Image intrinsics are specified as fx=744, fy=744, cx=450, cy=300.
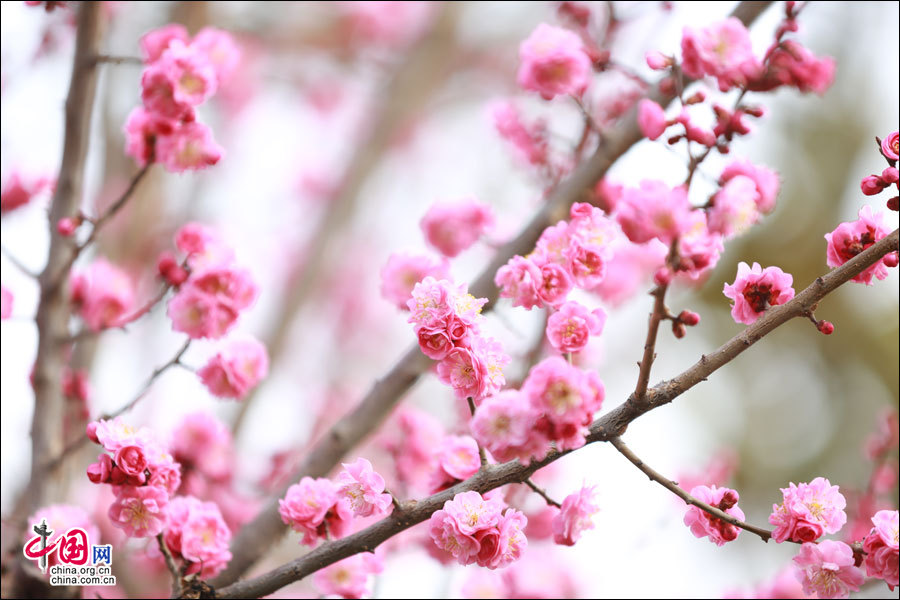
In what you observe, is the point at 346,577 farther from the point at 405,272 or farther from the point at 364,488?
the point at 405,272

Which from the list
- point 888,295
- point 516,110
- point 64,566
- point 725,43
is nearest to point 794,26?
point 725,43

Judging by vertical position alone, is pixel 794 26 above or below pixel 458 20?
below

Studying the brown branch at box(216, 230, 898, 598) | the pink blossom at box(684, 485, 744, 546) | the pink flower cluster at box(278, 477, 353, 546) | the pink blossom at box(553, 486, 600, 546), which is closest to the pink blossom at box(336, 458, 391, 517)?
the brown branch at box(216, 230, 898, 598)

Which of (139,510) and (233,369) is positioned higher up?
(233,369)

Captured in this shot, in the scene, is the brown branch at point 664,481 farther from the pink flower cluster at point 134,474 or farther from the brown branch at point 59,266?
the brown branch at point 59,266

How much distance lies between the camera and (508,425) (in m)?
1.12

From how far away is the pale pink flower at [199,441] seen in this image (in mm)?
2352

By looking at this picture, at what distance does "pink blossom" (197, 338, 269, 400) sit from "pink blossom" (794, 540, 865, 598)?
1.40 metres

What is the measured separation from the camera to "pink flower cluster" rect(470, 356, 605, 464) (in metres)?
1.10

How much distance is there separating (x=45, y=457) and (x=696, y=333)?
583 cm

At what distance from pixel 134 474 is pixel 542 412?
2.85 ft

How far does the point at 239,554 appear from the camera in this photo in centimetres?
192

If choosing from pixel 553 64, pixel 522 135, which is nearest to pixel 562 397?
pixel 553 64

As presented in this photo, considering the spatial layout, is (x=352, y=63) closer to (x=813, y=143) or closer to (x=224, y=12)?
(x=224, y=12)
